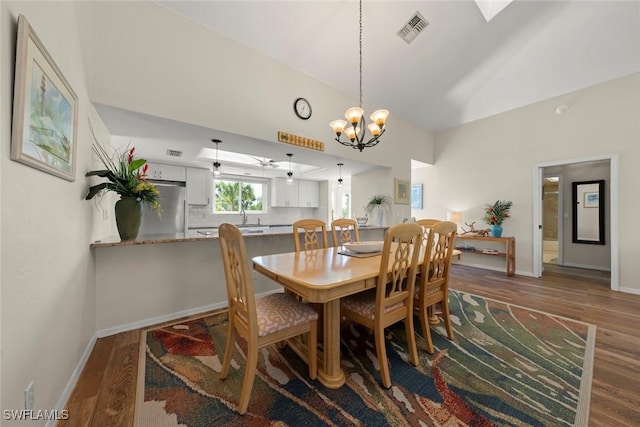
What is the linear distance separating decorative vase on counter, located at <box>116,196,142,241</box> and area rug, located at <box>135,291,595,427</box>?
93 cm

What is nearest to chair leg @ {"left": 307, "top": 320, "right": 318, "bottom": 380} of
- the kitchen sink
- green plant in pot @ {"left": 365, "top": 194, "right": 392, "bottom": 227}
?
the kitchen sink

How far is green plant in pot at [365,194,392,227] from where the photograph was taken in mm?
4469

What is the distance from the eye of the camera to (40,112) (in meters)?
1.07

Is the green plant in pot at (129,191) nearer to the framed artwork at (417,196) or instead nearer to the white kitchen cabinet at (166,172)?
the white kitchen cabinet at (166,172)

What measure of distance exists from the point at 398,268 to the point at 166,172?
425 centimetres

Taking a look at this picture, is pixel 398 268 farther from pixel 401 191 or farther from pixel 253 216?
pixel 253 216

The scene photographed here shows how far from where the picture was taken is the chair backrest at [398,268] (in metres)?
1.45

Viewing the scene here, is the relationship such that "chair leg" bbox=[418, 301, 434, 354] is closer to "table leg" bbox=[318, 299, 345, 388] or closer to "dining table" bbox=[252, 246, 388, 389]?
"dining table" bbox=[252, 246, 388, 389]

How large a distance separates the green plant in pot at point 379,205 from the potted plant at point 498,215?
1.91m

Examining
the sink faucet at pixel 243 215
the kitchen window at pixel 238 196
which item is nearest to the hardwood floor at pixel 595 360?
the sink faucet at pixel 243 215

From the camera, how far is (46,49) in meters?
1.13

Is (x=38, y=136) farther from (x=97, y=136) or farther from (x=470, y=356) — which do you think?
(x=470, y=356)

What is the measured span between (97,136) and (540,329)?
4.48m

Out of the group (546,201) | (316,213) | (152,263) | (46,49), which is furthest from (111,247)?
(546,201)
